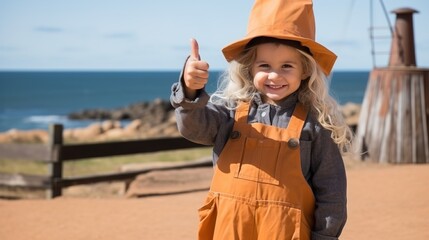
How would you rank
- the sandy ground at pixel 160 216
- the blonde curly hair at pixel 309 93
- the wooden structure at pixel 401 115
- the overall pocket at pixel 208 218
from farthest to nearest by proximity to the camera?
the wooden structure at pixel 401 115, the sandy ground at pixel 160 216, the blonde curly hair at pixel 309 93, the overall pocket at pixel 208 218

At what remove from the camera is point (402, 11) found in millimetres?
11789

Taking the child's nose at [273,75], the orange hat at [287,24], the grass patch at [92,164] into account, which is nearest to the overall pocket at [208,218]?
the child's nose at [273,75]

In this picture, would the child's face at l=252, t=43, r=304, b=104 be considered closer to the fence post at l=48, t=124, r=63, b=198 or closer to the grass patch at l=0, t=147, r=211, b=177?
the fence post at l=48, t=124, r=63, b=198

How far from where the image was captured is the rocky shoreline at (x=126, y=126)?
23.4 m

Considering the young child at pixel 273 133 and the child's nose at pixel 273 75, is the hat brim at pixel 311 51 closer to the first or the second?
the young child at pixel 273 133

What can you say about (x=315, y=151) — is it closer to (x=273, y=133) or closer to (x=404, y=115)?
(x=273, y=133)

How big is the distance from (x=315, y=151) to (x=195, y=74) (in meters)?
0.66

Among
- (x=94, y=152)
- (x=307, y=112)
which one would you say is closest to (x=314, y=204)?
(x=307, y=112)

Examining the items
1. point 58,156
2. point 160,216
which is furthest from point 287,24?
point 58,156

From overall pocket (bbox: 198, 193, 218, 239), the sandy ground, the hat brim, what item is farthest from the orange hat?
the sandy ground

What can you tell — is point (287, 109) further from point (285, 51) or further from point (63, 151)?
point (63, 151)

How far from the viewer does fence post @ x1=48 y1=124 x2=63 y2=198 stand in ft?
26.9

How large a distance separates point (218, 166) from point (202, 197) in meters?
5.53

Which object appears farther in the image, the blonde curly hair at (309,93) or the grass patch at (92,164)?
the grass patch at (92,164)
